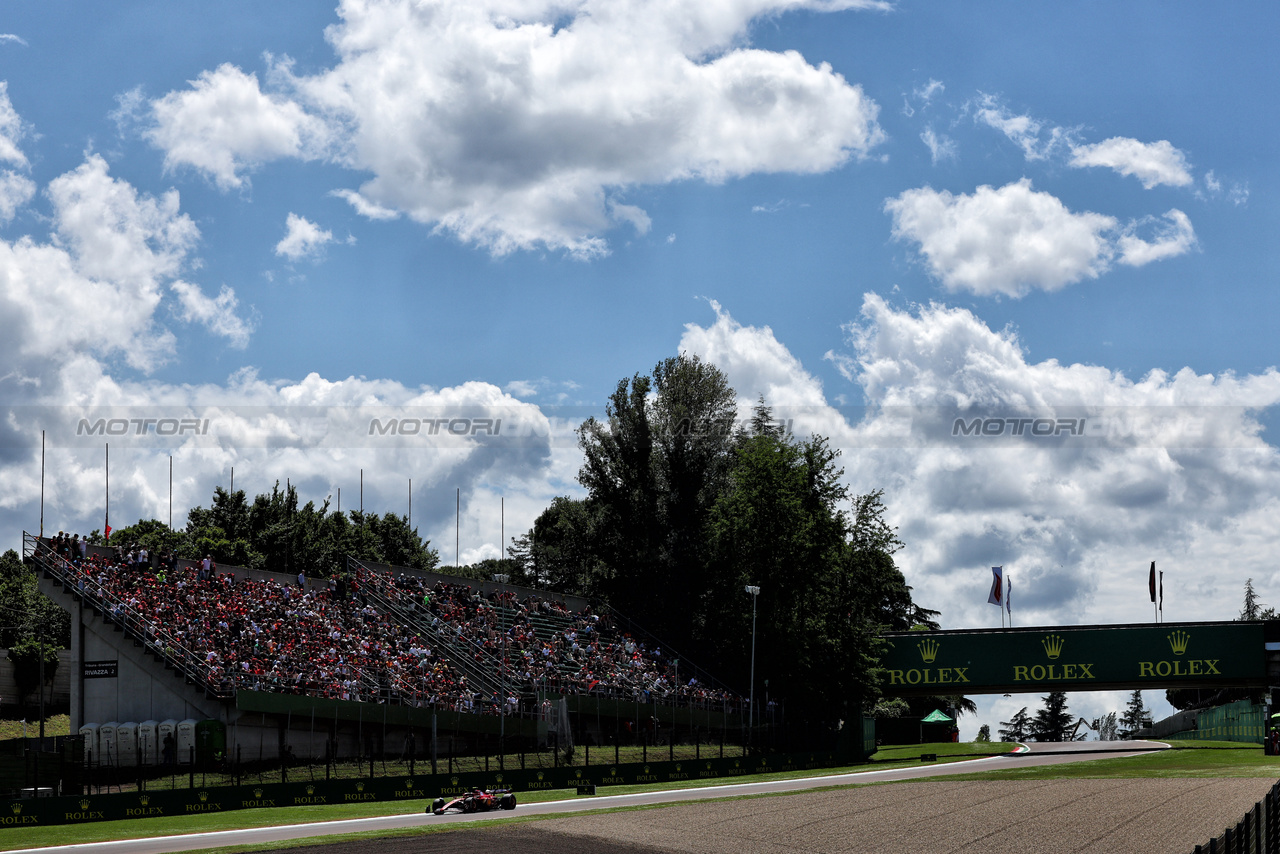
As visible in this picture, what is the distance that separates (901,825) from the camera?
32625 millimetres

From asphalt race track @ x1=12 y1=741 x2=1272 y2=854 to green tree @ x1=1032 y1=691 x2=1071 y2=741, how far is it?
98924mm

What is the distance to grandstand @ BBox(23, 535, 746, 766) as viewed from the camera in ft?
144

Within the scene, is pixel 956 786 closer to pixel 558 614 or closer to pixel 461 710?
pixel 461 710

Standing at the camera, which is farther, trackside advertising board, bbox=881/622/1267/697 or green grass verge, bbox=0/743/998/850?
trackside advertising board, bbox=881/622/1267/697

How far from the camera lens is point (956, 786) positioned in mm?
44594

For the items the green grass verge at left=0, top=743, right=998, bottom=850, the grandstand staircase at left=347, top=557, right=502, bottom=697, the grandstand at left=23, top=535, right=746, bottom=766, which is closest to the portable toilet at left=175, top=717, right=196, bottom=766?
the grandstand at left=23, top=535, right=746, bottom=766

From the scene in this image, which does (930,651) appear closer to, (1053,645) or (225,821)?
(1053,645)

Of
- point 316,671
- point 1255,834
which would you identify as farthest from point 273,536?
point 1255,834

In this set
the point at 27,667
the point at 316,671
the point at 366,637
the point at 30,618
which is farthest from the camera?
the point at 30,618

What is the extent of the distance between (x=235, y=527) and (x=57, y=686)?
704 inches

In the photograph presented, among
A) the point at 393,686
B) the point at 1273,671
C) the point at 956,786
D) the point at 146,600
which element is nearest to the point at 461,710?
the point at 393,686

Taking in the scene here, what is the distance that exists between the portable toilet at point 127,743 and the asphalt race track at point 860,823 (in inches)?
512

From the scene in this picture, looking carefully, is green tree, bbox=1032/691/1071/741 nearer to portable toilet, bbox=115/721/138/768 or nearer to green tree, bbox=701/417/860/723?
green tree, bbox=701/417/860/723

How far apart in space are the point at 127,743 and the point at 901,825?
28.8m
